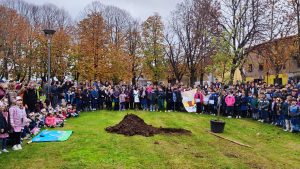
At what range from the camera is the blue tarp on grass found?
1415 centimetres

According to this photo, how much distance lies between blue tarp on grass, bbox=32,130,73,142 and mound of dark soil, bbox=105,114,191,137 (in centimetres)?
210

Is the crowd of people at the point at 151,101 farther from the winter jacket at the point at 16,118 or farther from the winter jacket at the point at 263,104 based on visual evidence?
the winter jacket at the point at 16,118

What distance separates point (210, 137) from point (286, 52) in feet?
94.3

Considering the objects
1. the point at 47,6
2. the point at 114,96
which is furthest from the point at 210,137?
the point at 47,6

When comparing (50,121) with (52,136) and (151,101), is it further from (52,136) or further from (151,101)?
(151,101)

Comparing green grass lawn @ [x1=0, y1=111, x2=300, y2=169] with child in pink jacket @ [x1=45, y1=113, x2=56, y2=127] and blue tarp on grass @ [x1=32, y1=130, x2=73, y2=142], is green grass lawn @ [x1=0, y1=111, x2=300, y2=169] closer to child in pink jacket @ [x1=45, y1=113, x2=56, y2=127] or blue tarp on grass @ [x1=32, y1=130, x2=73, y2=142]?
blue tarp on grass @ [x1=32, y1=130, x2=73, y2=142]

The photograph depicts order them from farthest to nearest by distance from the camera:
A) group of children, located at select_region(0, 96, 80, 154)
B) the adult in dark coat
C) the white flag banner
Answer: the white flag banner
the adult in dark coat
group of children, located at select_region(0, 96, 80, 154)

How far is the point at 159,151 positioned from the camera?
1271 centimetres

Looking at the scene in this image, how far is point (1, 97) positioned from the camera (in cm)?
1437

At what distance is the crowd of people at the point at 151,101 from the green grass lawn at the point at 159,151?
162 centimetres

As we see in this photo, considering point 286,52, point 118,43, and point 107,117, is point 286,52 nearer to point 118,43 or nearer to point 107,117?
point 118,43

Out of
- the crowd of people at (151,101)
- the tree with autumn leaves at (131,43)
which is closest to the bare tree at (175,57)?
the tree with autumn leaves at (131,43)

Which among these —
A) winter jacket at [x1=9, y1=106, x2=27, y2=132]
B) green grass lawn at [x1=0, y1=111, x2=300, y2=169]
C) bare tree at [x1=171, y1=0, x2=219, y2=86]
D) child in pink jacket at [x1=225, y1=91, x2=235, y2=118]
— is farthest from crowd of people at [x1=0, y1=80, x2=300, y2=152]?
bare tree at [x1=171, y1=0, x2=219, y2=86]

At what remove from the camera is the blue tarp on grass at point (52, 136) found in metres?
14.1
